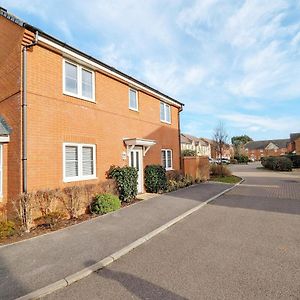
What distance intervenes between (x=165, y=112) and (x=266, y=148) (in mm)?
94272

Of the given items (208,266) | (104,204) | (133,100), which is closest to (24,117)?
(104,204)

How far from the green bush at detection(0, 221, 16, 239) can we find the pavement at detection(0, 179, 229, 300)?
0.83 metres

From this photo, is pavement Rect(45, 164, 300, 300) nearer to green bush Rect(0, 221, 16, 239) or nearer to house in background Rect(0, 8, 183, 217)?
green bush Rect(0, 221, 16, 239)

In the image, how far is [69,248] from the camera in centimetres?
562

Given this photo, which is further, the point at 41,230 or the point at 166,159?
the point at 166,159

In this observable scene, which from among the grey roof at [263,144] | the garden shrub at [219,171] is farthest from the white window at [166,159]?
the grey roof at [263,144]

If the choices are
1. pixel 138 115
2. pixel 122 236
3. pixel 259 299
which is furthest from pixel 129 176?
pixel 259 299

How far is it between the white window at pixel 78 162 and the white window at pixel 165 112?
7195mm

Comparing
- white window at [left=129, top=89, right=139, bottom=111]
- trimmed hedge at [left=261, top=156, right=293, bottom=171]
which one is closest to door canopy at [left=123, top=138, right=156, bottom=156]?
white window at [left=129, top=89, right=139, bottom=111]

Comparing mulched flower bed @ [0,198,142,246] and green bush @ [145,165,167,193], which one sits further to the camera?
green bush @ [145,165,167,193]

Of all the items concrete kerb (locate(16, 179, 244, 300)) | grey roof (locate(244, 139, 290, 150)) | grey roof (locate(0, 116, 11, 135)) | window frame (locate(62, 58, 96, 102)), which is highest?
grey roof (locate(244, 139, 290, 150))

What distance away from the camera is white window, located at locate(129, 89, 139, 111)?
1331 centimetres

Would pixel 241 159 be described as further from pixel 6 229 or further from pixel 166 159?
pixel 6 229

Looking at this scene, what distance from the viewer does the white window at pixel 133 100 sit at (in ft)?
43.7
